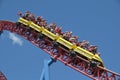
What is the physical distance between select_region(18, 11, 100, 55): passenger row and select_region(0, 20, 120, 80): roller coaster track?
0.44m

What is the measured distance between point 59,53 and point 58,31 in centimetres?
104

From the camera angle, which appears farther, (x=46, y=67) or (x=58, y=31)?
(x=58, y=31)

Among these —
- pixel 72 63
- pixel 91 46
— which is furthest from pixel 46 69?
pixel 91 46

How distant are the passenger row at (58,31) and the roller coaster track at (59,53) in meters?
0.44

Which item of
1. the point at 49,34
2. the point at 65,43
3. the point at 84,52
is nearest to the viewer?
the point at 84,52

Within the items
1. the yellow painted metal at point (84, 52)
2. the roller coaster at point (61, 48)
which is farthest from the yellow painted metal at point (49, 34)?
the yellow painted metal at point (84, 52)

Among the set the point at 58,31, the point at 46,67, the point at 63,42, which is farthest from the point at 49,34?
the point at 46,67

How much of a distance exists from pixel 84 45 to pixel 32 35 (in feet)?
7.50

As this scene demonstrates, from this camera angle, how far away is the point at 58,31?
1269 centimetres

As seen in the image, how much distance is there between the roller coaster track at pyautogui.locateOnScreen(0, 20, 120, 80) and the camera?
1116cm

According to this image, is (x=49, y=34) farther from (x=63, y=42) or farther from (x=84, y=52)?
(x=84, y=52)

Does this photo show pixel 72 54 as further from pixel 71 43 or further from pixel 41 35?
pixel 41 35

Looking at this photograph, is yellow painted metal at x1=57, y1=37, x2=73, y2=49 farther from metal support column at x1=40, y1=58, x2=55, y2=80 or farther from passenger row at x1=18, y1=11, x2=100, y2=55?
metal support column at x1=40, y1=58, x2=55, y2=80

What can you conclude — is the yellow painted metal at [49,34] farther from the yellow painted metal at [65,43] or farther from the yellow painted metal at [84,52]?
the yellow painted metal at [84,52]
